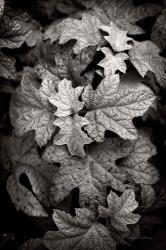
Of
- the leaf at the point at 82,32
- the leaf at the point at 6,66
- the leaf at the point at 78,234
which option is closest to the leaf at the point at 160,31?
the leaf at the point at 82,32

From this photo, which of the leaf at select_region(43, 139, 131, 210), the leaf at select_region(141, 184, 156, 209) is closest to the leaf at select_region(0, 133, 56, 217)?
the leaf at select_region(43, 139, 131, 210)

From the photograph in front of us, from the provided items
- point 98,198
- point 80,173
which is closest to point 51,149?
point 80,173

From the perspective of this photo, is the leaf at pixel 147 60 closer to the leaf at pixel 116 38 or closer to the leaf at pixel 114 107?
the leaf at pixel 116 38

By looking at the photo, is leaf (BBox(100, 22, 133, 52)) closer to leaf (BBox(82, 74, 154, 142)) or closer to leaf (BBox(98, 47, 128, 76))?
leaf (BBox(98, 47, 128, 76))

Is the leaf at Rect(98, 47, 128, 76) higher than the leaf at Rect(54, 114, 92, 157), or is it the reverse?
the leaf at Rect(98, 47, 128, 76)

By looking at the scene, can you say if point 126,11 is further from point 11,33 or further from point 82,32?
point 11,33

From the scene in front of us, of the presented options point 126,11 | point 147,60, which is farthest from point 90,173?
point 126,11
